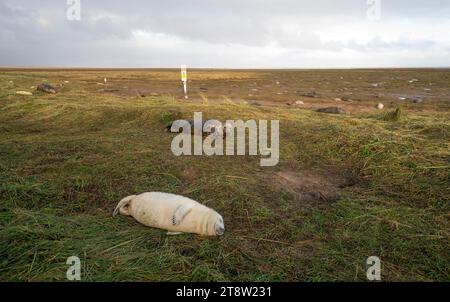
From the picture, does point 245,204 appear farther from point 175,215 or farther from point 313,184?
point 313,184

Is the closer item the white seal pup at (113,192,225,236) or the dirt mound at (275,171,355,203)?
the white seal pup at (113,192,225,236)

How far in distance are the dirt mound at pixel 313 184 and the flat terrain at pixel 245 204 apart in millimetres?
16

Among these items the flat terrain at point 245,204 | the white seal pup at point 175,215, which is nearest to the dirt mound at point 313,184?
the flat terrain at point 245,204

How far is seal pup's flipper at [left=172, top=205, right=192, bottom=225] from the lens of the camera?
347 cm

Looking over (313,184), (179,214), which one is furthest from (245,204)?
(313,184)

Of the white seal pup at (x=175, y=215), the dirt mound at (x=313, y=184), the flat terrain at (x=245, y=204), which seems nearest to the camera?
the flat terrain at (x=245, y=204)

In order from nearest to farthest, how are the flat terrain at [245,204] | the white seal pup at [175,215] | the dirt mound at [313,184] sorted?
the flat terrain at [245,204]
the white seal pup at [175,215]
the dirt mound at [313,184]

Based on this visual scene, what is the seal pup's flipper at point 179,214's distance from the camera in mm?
3471

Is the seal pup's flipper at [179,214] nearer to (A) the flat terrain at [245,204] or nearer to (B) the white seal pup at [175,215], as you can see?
(B) the white seal pup at [175,215]

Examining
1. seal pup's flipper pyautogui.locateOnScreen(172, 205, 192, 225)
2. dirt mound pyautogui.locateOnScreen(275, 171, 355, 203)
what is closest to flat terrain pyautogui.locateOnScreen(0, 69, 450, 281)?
dirt mound pyautogui.locateOnScreen(275, 171, 355, 203)

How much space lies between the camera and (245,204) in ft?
13.5

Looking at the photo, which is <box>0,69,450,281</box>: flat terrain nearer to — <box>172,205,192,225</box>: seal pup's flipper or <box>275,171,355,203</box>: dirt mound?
<box>275,171,355,203</box>: dirt mound

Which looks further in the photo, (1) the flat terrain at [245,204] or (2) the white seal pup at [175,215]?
(2) the white seal pup at [175,215]
